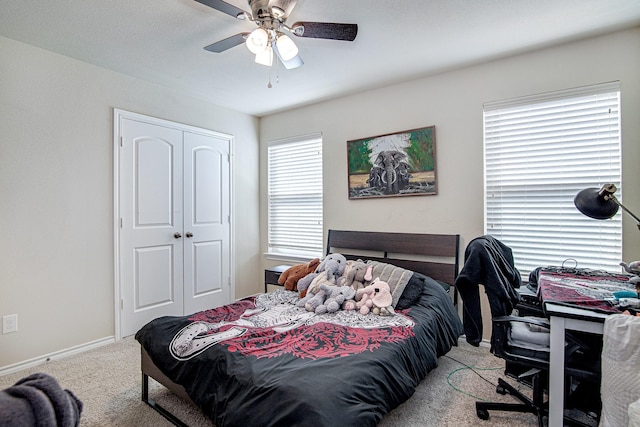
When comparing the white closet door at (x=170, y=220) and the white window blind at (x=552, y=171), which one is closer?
the white window blind at (x=552, y=171)

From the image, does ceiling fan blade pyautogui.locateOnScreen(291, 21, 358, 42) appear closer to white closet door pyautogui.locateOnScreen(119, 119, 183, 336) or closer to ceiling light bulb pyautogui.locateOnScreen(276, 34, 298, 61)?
ceiling light bulb pyautogui.locateOnScreen(276, 34, 298, 61)

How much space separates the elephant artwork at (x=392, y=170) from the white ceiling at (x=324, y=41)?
77cm

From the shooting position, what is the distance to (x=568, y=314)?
1.43 metres

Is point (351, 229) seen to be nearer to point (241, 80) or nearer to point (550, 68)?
point (241, 80)

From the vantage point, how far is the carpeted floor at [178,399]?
1.86 m

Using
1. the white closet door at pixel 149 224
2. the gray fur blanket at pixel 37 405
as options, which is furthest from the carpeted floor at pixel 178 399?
the gray fur blanket at pixel 37 405

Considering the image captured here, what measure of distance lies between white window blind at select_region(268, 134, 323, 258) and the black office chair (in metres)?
2.43

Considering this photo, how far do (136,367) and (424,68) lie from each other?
3596 mm

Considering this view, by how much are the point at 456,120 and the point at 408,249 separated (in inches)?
52.2

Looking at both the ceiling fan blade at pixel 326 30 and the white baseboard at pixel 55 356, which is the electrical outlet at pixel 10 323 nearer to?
the white baseboard at pixel 55 356

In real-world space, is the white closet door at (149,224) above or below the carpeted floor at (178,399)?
above

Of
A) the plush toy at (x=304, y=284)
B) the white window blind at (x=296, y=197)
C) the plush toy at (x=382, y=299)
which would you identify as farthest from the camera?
the white window blind at (x=296, y=197)

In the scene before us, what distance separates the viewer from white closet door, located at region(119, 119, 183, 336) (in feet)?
10.2

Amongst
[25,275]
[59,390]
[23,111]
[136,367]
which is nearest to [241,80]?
Result: [23,111]
